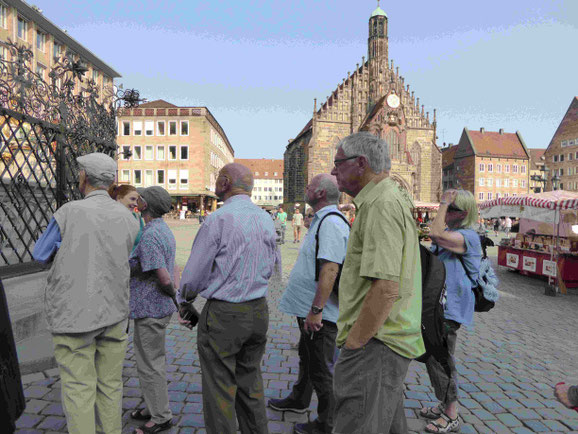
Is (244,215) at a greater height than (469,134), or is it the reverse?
(469,134)

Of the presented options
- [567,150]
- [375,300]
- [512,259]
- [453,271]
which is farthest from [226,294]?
[567,150]

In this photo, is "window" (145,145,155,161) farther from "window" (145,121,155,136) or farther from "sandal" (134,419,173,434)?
"sandal" (134,419,173,434)

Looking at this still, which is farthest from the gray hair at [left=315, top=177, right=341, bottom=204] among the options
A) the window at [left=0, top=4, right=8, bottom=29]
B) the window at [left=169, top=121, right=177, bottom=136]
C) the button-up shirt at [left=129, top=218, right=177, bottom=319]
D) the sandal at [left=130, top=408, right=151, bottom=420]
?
the window at [left=169, top=121, right=177, bottom=136]

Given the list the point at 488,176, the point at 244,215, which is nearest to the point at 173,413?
the point at 244,215

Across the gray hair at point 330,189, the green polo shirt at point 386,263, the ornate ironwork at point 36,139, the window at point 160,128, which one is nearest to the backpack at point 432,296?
the green polo shirt at point 386,263

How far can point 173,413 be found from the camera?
3469 millimetres

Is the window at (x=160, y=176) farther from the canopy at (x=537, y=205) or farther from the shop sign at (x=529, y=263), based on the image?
the shop sign at (x=529, y=263)

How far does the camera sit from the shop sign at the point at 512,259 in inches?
525

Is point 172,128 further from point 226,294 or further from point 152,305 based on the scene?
point 226,294

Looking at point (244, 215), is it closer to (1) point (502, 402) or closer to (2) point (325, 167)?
(1) point (502, 402)

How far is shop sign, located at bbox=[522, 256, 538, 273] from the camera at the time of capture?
12.2 m

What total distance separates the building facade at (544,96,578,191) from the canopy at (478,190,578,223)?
2333 inches

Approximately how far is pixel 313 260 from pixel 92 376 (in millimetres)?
1614

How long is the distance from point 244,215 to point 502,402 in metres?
3.01
